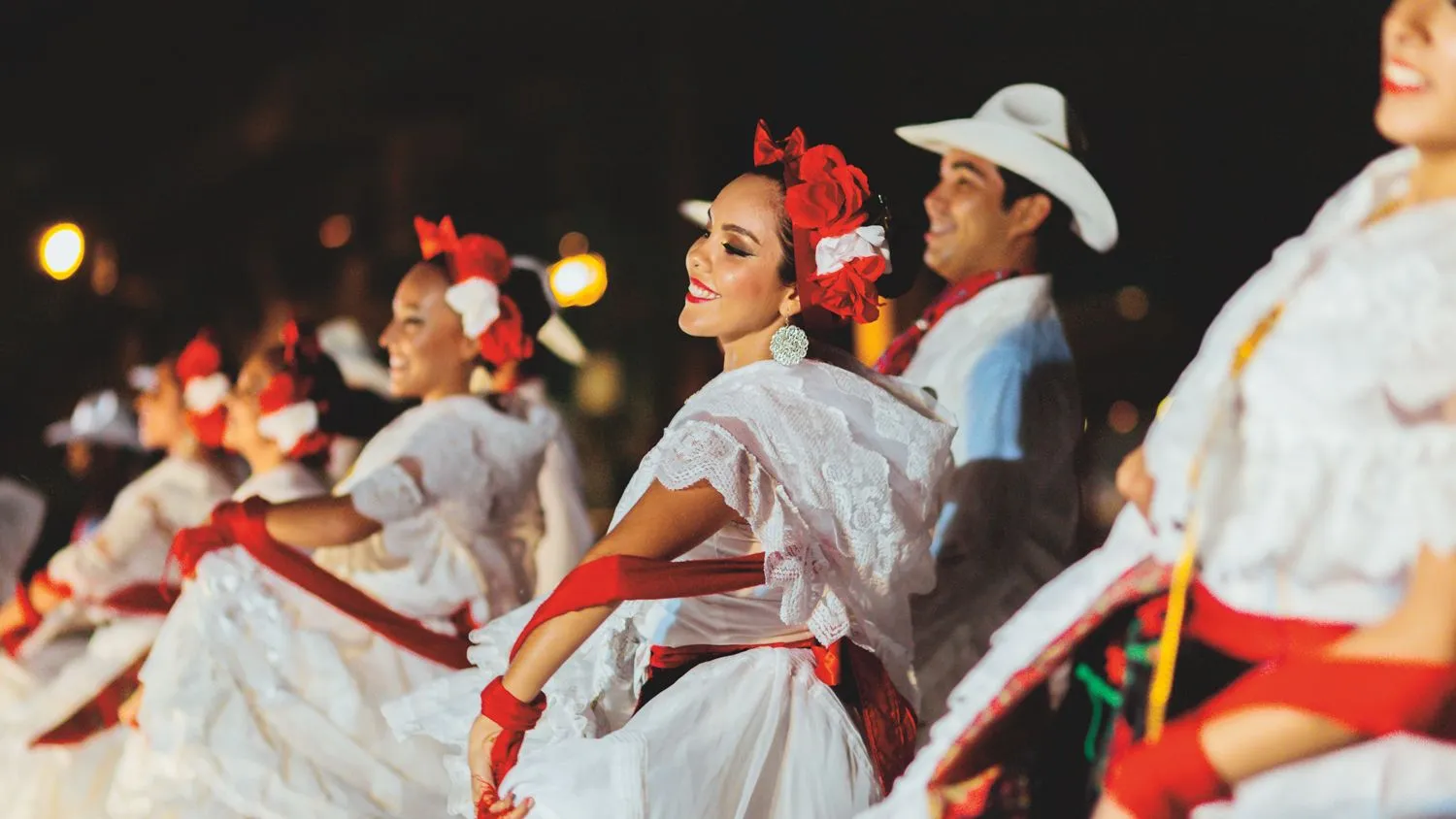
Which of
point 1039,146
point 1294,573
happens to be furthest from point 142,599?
point 1294,573

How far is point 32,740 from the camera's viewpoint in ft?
16.8

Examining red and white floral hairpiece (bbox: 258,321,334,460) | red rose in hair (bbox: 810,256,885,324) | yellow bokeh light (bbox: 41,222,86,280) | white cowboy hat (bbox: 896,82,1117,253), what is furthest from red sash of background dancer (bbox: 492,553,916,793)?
yellow bokeh light (bbox: 41,222,86,280)

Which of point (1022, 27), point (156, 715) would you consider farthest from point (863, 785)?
point (1022, 27)

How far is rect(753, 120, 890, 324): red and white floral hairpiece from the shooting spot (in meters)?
3.01

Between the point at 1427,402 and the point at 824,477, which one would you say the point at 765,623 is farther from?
the point at 1427,402

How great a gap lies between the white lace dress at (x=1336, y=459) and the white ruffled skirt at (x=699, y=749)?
1.07 metres

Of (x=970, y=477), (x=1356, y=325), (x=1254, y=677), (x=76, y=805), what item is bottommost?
(x=76, y=805)

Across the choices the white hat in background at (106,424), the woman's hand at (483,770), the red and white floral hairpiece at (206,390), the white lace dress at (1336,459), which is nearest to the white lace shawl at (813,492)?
the woman's hand at (483,770)

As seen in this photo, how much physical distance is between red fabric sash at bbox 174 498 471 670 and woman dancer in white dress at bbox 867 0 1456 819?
8.06 feet

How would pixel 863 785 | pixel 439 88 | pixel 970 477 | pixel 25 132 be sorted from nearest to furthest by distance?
pixel 863 785 < pixel 970 477 < pixel 25 132 < pixel 439 88

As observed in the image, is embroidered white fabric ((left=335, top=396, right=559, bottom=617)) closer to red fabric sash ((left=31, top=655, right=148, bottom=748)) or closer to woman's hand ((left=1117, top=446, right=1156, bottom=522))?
red fabric sash ((left=31, top=655, right=148, bottom=748))

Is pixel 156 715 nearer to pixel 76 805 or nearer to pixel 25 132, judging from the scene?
pixel 76 805

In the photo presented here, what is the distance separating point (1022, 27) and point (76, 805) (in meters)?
4.45

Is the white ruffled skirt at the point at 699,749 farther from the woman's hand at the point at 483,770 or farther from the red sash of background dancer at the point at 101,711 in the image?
the red sash of background dancer at the point at 101,711
